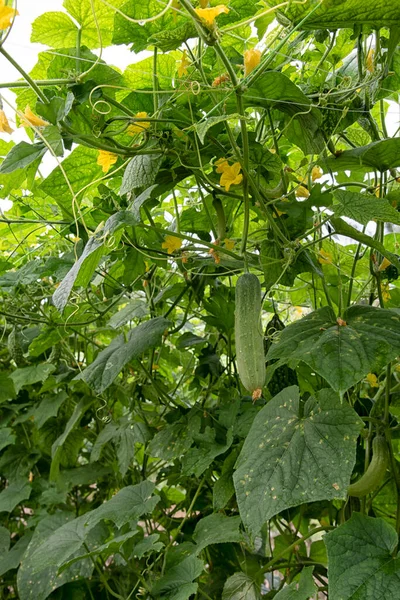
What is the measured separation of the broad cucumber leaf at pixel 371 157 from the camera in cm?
80

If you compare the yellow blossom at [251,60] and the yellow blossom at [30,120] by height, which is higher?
the yellow blossom at [251,60]

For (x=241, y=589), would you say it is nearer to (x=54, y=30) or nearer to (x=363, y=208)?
(x=363, y=208)

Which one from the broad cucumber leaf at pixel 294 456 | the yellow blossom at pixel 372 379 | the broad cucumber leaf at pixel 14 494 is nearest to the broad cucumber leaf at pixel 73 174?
the broad cucumber leaf at pixel 294 456

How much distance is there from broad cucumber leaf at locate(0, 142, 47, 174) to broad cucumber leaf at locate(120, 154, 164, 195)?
118 millimetres

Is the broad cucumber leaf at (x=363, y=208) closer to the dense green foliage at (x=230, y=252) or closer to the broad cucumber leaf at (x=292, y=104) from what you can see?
the dense green foliage at (x=230, y=252)

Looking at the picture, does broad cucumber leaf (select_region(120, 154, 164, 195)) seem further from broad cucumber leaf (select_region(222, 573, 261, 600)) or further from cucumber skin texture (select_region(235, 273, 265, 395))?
broad cucumber leaf (select_region(222, 573, 261, 600))

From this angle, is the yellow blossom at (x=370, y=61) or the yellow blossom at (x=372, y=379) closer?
the yellow blossom at (x=370, y=61)

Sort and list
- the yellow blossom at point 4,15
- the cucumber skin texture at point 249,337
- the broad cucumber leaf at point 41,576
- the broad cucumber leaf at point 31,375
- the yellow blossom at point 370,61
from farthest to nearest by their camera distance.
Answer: the broad cucumber leaf at point 31,375 → the broad cucumber leaf at point 41,576 → the yellow blossom at point 370,61 → the cucumber skin texture at point 249,337 → the yellow blossom at point 4,15

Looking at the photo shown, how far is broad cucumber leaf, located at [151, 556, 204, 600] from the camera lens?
2.99 feet

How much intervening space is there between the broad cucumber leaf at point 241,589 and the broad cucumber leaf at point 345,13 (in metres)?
0.79

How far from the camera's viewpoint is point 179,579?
0.93m

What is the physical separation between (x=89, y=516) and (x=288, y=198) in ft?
2.15

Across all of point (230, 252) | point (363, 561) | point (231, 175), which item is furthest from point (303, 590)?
point (231, 175)

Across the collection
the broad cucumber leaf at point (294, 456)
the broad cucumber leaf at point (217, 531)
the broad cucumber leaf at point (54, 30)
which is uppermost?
the broad cucumber leaf at point (54, 30)
